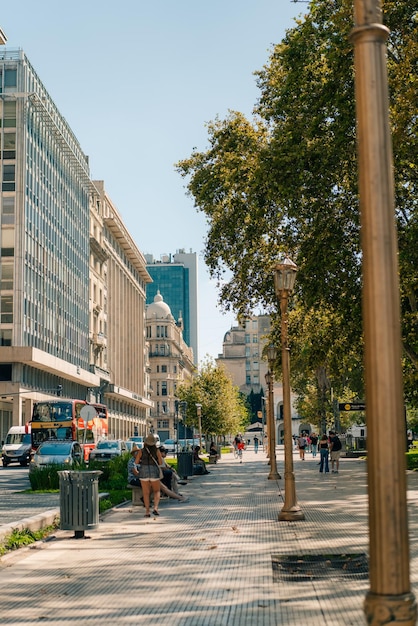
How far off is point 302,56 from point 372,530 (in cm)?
2359

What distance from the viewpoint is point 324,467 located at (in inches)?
1391

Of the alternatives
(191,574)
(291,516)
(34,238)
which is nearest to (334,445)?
(291,516)

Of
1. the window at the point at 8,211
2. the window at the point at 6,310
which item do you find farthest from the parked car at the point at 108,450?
the window at the point at 8,211

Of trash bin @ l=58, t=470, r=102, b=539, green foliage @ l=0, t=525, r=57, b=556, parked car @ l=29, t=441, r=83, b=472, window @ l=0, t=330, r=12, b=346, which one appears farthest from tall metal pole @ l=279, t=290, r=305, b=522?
window @ l=0, t=330, r=12, b=346

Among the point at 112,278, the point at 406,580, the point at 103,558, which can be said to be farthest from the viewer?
the point at 112,278

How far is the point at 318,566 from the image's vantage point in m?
10.0

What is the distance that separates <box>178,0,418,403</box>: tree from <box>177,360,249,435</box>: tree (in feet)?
158

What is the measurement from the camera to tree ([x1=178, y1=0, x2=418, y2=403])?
23.0 metres

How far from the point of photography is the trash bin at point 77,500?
13.4 metres

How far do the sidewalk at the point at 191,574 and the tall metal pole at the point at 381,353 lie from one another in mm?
3548

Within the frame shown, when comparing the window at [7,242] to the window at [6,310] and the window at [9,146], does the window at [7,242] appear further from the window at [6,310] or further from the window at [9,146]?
the window at [9,146]

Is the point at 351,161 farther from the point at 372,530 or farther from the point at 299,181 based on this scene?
the point at 372,530

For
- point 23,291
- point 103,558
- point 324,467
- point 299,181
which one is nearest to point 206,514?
point 103,558

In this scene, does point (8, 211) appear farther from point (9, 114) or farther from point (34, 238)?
point (9, 114)
